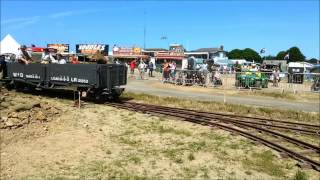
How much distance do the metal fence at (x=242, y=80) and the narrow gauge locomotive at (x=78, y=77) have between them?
10643 millimetres

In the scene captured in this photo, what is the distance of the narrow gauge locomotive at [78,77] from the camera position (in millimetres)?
19953

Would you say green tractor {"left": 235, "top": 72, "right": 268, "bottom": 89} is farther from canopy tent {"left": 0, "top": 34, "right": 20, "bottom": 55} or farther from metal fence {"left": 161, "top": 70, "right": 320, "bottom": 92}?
canopy tent {"left": 0, "top": 34, "right": 20, "bottom": 55}

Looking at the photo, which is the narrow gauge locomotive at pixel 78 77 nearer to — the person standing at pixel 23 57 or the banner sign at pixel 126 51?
the person standing at pixel 23 57

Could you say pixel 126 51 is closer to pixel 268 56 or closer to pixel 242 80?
pixel 268 56

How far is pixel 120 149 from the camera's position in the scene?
44.2 feet

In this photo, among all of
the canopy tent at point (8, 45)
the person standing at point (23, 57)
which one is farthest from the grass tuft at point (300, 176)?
the canopy tent at point (8, 45)

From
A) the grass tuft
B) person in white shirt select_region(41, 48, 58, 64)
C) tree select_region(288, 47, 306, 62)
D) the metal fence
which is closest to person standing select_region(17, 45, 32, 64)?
person in white shirt select_region(41, 48, 58, 64)

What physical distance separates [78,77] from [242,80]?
1300 cm

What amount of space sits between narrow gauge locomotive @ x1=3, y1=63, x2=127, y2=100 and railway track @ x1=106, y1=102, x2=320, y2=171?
85cm

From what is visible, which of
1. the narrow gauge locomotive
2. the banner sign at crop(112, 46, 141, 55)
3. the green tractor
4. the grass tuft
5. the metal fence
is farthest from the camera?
the banner sign at crop(112, 46, 141, 55)

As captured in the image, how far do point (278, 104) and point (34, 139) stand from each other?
1296cm

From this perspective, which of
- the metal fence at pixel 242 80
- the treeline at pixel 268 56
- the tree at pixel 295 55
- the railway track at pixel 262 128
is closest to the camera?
the railway track at pixel 262 128

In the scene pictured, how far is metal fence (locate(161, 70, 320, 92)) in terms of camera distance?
2978 centimetres

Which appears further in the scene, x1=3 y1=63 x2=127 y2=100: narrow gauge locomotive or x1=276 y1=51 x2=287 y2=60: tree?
x1=276 y1=51 x2=287 y2=60: tree
